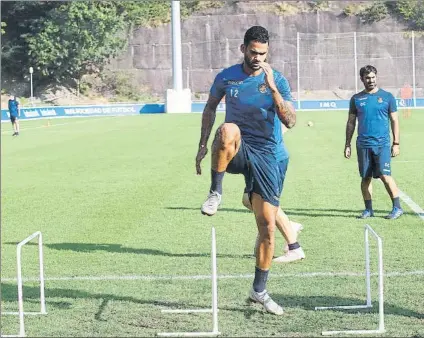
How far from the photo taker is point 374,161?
11922 mm

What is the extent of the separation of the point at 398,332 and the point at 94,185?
11.4 metres

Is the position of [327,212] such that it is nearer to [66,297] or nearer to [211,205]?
[66,297]

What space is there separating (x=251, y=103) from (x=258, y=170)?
1.62ft

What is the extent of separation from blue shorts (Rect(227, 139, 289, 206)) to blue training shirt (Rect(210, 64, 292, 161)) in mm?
84

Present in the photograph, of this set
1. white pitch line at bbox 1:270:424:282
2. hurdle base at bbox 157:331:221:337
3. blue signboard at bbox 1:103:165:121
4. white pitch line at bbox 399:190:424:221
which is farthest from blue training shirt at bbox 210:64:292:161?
blue signboard at bbox 1:103:165:121

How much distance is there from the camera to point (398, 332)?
5863 mm

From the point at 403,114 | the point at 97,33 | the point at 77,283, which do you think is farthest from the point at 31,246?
the point at 97,33

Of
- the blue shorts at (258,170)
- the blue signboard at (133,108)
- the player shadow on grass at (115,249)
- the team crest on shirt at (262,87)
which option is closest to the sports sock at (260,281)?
the blue shorts at (258,170)

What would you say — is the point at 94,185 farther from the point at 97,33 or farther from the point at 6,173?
the point at 97,33

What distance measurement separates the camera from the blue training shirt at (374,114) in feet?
38.5

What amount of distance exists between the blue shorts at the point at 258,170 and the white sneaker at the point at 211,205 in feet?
0.70

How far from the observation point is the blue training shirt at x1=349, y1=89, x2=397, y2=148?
11727 millimetres

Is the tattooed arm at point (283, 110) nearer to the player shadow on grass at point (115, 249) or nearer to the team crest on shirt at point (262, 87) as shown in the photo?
the team crest on shirt at point (262, 87)

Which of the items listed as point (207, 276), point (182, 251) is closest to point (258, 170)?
point (207, 276)
